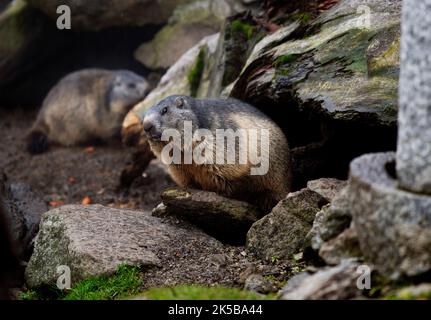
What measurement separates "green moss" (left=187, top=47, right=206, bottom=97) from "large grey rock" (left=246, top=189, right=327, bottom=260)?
14.9 feet

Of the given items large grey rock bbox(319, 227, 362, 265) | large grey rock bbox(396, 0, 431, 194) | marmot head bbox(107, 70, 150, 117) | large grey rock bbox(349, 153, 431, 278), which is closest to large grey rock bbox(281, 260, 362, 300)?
large grey rock bbox(319, 227, 362, 265)

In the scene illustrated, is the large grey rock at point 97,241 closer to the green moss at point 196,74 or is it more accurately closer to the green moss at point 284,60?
the green moss at point 284,60

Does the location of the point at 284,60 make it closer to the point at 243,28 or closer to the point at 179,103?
the point at 179,103

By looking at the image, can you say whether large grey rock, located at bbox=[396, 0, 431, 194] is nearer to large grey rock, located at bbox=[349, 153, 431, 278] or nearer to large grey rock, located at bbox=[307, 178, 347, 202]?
large grey rock, located at bbox=[349, 153, 431, 278]

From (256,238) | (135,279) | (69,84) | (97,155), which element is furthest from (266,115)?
(69,84)

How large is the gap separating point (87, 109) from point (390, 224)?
11949 mm

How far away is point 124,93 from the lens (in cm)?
1515

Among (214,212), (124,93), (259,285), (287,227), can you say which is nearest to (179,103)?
(214,212)

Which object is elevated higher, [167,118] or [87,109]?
[167,118]

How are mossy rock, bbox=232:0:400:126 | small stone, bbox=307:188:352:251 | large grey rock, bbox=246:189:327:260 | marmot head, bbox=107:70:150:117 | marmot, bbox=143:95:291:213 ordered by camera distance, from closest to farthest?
small stone, bbox=307:188:352:251
large grey rock, bbox=246:189:327:260
mossy rock, bbox=232:0:400:126
marmot, bbox=143:95:291:213
marmot head, bbox=107:70:150:117

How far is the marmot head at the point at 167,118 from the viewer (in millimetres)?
7711

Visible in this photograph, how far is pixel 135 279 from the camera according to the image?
20.8 feet

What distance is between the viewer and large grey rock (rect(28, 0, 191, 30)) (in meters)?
14.7
